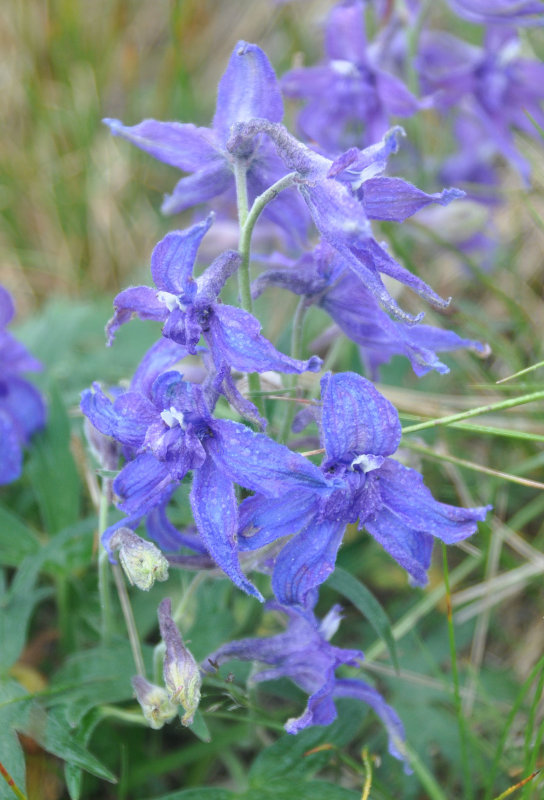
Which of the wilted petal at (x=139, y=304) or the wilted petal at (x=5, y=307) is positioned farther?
the wilted petal at (x=5, y=307)

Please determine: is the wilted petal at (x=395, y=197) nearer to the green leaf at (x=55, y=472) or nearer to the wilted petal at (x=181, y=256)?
the wilted petal at (x=181, y=256)

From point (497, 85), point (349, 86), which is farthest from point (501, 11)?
point (349, 86)

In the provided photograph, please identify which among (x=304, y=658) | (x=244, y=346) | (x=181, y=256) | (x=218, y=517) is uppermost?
(x=181, y=256)

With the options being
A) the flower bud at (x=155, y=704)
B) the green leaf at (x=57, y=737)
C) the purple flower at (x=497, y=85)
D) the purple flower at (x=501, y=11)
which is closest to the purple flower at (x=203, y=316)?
the flower bud at (x=155, y=704)

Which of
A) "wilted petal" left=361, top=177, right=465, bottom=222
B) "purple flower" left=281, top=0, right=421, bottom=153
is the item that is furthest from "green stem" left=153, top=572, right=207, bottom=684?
"purple flower" left=281, top=0, right=421, bottom=153

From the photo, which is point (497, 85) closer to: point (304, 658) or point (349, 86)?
point (349, 86)

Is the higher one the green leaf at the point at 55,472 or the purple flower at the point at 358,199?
the purple flower at the point at 358,199
